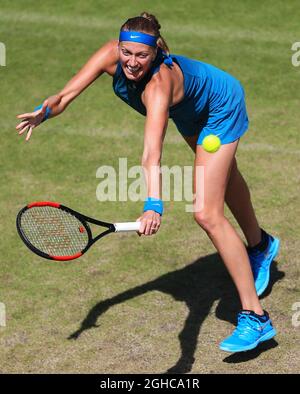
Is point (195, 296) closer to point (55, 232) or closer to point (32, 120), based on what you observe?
point (55, 232)

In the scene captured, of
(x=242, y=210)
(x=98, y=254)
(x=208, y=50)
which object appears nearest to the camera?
(x=242, y=210)

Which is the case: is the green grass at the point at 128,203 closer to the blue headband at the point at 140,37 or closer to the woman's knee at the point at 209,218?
the woman's knee at the point at 209,218

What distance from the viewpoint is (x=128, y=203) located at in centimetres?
860

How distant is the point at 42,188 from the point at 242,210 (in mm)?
2477

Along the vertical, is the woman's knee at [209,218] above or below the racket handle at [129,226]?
below

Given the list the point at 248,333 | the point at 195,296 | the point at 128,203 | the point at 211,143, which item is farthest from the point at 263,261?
the point at 128,203

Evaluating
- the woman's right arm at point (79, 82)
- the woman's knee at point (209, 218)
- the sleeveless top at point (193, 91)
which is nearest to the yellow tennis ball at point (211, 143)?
the sleeveless top at point (193, 91)

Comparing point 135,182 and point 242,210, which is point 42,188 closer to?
point 135,182

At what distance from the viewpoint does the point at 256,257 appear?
724 cm

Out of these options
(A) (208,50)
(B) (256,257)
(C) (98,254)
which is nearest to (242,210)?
(B) (256,257)

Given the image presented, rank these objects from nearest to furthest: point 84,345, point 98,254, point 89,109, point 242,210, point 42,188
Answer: point 84,345, point 242,210, point 98,254, point 42,188, point 89,109

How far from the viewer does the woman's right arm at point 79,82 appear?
6.27 meters

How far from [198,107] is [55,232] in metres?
1.37

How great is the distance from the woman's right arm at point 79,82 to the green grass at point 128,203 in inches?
59.2
